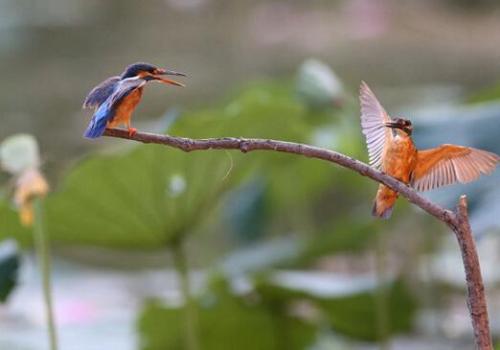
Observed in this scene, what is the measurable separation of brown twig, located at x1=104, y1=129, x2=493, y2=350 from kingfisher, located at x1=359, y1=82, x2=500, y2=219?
27 mm

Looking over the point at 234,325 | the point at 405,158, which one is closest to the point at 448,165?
the point at 405,158

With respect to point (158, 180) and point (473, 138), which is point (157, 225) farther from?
point (473, 138)

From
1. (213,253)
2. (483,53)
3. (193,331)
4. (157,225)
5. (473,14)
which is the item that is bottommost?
(193,331)

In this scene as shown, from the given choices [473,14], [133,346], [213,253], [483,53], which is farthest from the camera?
[473,14]

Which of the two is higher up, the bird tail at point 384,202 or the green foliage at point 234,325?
the green foliage at point 234,325

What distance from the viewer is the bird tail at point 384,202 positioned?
20.4 inches

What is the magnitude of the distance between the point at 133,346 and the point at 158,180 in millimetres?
724

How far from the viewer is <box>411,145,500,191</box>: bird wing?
1.69ft

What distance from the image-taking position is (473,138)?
53.2 inches

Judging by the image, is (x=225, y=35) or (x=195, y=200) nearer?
(x=195, y=200)

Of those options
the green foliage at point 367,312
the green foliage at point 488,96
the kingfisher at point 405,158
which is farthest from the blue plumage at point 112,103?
the green foliage at point 488,96

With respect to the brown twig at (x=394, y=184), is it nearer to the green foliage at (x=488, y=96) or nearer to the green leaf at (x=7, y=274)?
the green leaf at (x=7, y=274)

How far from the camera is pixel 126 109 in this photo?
0.49m

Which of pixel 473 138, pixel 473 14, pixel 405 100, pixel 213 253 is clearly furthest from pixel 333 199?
pixel 473 14
